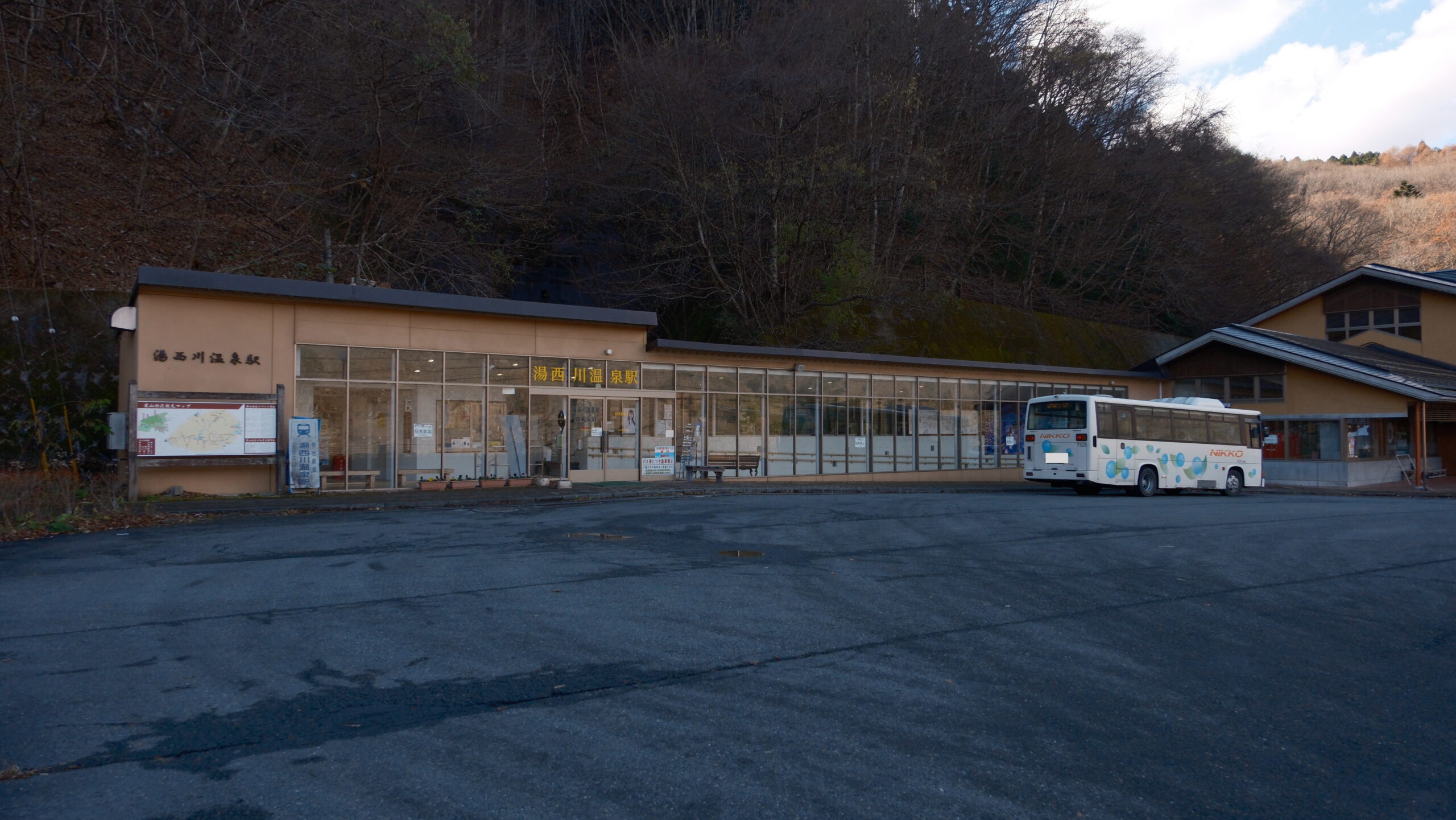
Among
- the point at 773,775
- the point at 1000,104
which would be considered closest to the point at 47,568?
the point at 773,775

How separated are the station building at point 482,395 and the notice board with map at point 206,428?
30 mm

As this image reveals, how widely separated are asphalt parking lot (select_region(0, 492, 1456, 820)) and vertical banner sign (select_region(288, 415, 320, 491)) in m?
6.70

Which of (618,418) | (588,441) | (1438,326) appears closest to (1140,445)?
(618,418)

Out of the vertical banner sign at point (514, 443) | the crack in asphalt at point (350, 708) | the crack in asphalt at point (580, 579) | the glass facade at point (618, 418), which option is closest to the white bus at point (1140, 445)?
the glass facade at point (618, 418)

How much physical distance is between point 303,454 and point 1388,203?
9218 centimetres

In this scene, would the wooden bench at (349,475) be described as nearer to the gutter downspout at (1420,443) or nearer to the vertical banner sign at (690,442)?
the vertical banner sign at (690,442)

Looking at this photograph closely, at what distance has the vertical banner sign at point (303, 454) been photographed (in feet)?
60.0

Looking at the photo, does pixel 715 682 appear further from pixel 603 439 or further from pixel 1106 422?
pixel 1106 422

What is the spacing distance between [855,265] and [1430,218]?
228 feet

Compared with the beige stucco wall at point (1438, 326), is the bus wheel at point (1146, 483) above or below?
below

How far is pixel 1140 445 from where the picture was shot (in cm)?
2455

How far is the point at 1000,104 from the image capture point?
131 ft

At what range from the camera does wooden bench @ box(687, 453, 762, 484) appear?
24.7 m

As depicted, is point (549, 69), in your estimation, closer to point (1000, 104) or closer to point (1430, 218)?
point (1000, 104)
